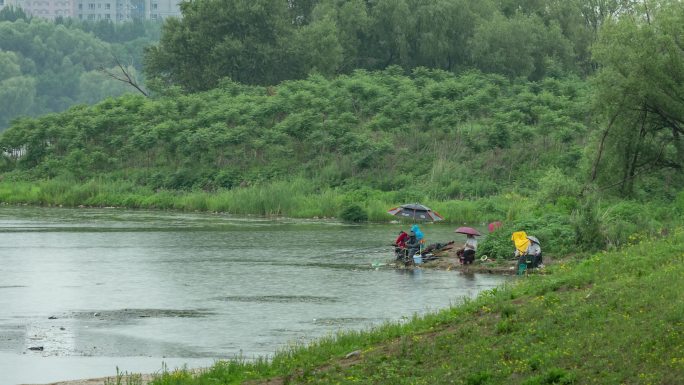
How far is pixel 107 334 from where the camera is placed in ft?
94.8

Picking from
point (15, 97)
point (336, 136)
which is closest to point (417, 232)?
point (336, 136)

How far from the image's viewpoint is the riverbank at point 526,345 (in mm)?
19328

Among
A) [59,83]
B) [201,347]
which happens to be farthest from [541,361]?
[59,83]

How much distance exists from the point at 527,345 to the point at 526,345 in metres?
0.02

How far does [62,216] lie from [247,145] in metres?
15.2

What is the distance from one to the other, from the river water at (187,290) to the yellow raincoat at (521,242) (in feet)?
3.45

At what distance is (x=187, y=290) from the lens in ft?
121

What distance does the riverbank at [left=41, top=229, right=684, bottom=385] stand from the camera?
19.3 meters

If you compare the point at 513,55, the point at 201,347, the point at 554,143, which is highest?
the point at 513,55

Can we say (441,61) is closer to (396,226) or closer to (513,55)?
(513,55)

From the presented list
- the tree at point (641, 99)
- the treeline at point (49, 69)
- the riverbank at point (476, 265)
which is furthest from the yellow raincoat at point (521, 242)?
the treeline at point (49, 69)

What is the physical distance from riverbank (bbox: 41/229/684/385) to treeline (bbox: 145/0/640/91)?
6647cm

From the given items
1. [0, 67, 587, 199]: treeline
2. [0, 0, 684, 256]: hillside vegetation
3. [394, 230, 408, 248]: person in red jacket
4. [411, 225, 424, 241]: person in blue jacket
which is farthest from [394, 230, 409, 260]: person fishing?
[0, 67, 587, 199]: treeline

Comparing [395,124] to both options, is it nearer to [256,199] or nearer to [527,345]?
[256,199]
